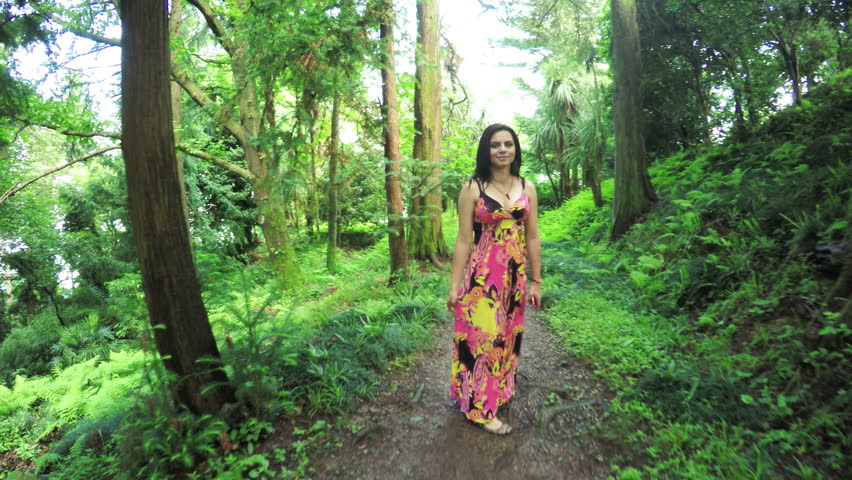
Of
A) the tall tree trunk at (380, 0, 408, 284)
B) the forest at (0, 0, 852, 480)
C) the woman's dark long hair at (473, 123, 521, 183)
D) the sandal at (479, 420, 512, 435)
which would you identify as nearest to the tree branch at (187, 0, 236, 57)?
the forest at (0, 0, 852, 480)

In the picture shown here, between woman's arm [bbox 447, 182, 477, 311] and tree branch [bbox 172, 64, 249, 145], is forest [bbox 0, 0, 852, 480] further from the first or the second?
woman's arm [bbox 447, 182, 477, 311]

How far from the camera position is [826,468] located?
2064 millimetres

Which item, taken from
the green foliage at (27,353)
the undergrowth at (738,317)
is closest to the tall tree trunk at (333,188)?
the undergrowth at (738,317)

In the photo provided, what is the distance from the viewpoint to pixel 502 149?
2672mm

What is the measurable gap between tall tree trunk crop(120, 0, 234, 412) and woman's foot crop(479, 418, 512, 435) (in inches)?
73.4

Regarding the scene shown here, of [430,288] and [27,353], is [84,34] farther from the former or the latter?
[430,288]

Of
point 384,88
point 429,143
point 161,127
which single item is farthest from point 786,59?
point 161,127

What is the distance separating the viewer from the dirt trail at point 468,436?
241 cm

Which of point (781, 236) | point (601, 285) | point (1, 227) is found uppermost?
point (1, 227)

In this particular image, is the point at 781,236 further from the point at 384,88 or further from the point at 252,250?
the point at 252,250

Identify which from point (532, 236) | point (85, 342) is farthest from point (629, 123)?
point (85, 342)

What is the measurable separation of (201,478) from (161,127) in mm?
2091

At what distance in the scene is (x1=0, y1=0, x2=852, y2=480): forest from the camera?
2.42 metres

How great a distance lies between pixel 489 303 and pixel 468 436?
911 millimetres
